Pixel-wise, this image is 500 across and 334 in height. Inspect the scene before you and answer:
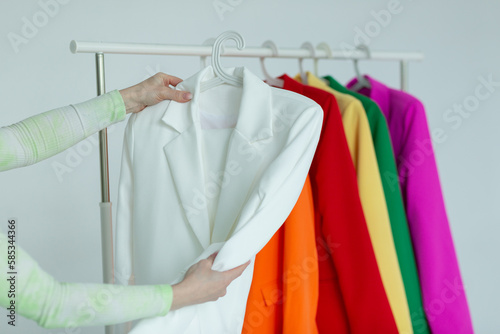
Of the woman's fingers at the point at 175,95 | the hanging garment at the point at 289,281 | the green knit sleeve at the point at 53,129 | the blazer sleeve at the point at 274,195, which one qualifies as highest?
the woman's fingers at the point at 175,95

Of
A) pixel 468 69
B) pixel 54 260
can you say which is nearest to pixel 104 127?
pixel 54 260

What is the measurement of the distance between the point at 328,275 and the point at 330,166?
0.98 feet

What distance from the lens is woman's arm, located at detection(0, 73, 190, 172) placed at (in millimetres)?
1313

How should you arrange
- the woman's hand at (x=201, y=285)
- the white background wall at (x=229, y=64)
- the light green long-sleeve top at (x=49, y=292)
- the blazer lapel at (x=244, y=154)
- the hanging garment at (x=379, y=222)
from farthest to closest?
the white background wall at (x=229, y=64), the hanging garment at (x=379, y=222), the blazer lapel at (x=244, y=154), the woman's hand at (x=201, y=285), the light green long-sleeve top at (x=49, y=292)

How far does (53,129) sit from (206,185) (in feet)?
1.26

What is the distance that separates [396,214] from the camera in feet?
5.65

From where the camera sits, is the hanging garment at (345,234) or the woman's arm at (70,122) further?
the hanging garment at (345,234)

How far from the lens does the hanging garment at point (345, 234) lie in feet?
5.06

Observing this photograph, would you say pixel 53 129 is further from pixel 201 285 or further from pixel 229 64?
pixel 229 64

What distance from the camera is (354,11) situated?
2986 millimetres

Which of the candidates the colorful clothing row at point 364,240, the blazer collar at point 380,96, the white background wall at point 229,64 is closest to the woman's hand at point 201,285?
the colorful clothing row at point 364,240

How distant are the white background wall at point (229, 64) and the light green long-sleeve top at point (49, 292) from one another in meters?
1.18

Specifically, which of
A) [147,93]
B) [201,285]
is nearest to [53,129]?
[147,93]

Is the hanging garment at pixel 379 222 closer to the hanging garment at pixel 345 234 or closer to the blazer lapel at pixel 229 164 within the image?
the hanging garment at pixel 345 234
